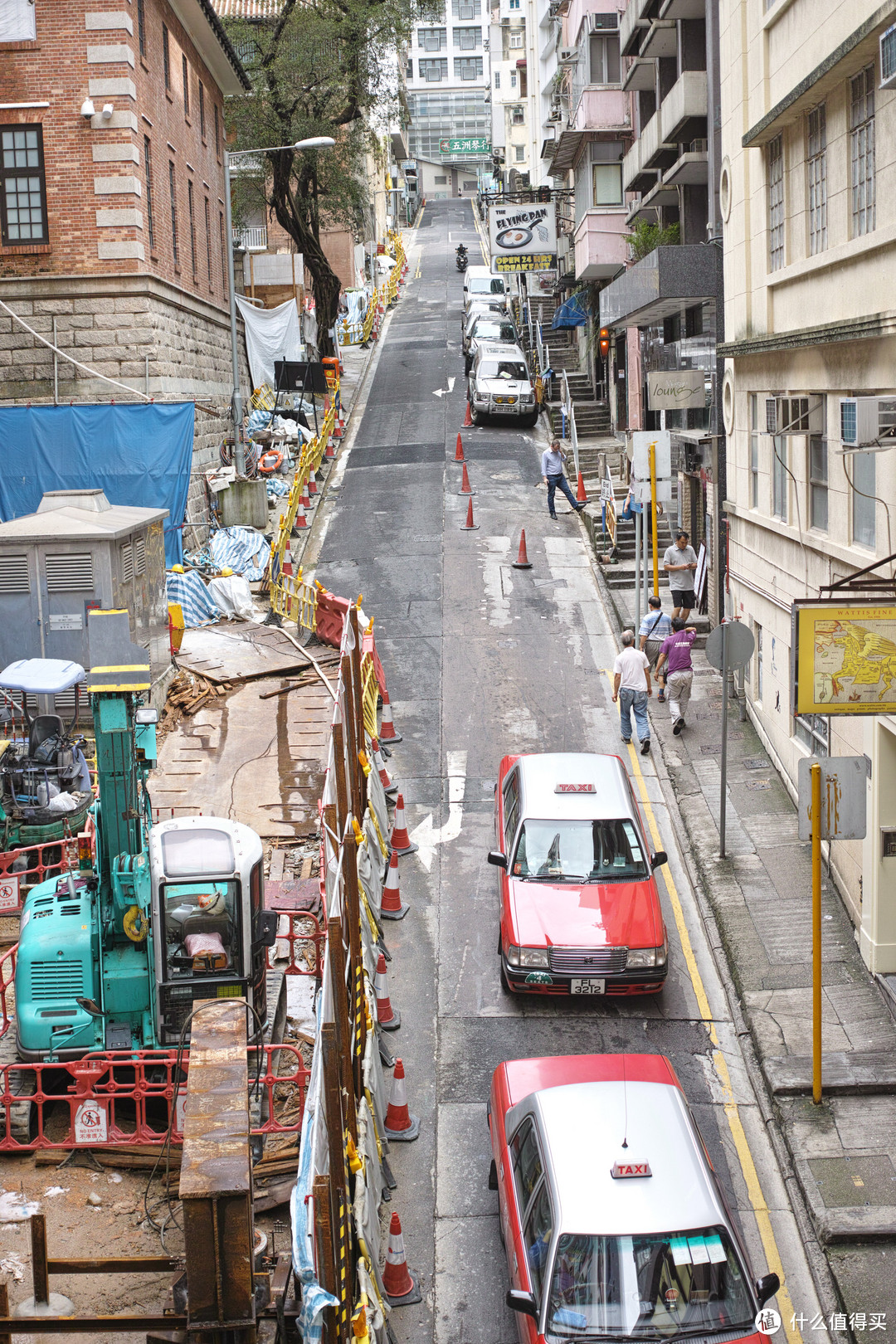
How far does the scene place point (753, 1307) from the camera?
705 centimetres

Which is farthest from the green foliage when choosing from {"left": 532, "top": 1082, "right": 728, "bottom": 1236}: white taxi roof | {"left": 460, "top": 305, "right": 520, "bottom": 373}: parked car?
{"left": 532, "top": 1082, "right": 728, "bottom": 1236}: white taxi roof

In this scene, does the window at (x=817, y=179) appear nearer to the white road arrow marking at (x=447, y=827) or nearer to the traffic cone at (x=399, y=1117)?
the white road arrow marking at (x=447, y=827)

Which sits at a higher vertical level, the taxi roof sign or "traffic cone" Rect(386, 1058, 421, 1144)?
the taxi roof sign

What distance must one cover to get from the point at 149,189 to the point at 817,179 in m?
15.3

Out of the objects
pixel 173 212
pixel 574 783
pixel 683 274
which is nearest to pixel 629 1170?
pixel 574 783

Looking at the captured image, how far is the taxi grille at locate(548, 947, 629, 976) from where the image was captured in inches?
448

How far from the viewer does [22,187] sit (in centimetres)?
2383

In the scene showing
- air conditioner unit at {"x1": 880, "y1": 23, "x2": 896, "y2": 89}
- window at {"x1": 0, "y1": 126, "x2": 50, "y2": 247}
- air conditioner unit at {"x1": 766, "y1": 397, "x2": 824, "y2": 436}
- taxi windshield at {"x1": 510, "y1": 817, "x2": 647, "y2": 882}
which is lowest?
taxi windshield at {"x1": 510, "y1": 817, "x2": 647, "y2": 882}

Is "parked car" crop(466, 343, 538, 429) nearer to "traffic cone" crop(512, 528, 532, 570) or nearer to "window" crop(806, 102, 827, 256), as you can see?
"traffic cone" crop(512, 528, 532, 570)

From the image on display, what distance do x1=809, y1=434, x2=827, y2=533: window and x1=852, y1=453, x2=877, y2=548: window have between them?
147 cm

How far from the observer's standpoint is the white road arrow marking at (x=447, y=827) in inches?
594

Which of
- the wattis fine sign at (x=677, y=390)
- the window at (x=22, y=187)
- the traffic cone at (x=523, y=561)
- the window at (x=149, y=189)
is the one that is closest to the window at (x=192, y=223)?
the window at (x=149, y=189)

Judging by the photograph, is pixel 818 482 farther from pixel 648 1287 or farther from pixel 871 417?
pixel 648 1287

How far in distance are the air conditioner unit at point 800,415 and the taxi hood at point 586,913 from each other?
5.68 meters
